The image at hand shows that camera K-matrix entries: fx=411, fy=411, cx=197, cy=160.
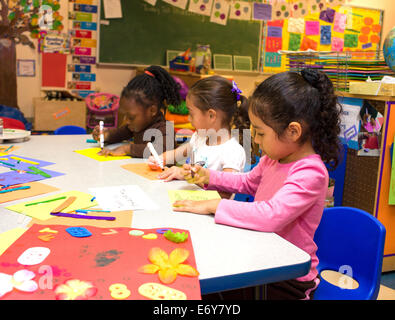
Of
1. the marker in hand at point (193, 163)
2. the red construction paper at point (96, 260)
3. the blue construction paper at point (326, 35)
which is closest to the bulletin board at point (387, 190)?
the marker in hand at point (193, 163)

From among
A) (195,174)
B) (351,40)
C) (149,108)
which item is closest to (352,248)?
(195,174)

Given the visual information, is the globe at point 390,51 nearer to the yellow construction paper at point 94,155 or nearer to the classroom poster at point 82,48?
the yellow construction paper at point 94,155

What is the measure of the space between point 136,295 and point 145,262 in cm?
11

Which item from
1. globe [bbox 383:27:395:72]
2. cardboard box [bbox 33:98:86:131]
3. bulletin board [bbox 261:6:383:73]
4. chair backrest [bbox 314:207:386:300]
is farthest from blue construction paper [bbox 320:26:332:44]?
chair backrest [bbox 314:207:386:300]

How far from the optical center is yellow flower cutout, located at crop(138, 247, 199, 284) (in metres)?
0.71

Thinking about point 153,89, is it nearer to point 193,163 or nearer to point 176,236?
point 193,163

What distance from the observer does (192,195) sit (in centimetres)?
125

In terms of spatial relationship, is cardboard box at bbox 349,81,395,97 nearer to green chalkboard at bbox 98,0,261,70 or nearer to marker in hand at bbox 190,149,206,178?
marker in hand at bbox 190,149,206,178

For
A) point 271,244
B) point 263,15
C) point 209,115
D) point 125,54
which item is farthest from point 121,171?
point 263,15

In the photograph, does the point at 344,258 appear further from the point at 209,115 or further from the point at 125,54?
the point at 125,54

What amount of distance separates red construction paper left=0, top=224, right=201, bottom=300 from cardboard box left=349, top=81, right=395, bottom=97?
4.88 feet

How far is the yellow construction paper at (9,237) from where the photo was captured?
788mm

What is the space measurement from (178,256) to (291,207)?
0.37 metres

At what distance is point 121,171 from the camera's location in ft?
4.98
